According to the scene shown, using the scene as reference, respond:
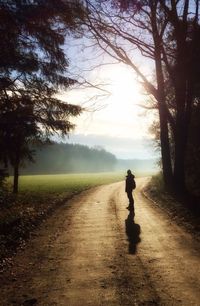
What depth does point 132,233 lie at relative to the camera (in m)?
13.1

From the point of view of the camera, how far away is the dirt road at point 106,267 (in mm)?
7262

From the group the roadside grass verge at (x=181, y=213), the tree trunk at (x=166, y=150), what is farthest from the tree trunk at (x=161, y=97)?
the roadside grass verge at (x=181, y=213)

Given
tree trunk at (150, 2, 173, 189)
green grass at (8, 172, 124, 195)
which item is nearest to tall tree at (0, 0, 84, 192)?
tree trunk at (150, 2, 173, 189)

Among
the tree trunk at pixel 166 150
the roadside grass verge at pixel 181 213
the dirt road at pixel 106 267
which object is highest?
the tree trunk at pixel 166 150

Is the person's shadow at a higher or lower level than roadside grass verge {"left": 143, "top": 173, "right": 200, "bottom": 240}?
lower

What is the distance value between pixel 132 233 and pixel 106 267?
4.03m

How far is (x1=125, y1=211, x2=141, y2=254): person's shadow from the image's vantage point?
11070 millimetres

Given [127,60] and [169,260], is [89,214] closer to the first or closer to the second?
[169,260]

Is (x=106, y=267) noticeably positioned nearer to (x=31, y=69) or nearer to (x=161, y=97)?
(x=31, y=69)

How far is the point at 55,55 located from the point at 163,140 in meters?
10.8

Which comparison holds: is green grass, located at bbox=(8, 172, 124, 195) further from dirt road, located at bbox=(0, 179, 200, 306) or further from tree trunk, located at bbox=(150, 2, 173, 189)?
dirt road, located at bbox=(0, 179, 200, 306)

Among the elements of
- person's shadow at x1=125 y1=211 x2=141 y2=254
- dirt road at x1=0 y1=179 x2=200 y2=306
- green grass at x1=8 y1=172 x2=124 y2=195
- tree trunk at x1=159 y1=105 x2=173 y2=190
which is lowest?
dirt road at x1=0 y1=179 x2=200 y2=306

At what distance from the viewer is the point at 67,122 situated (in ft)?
82.6

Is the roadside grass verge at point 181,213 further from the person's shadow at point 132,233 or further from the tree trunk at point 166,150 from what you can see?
the tree trunk at point 166,150
